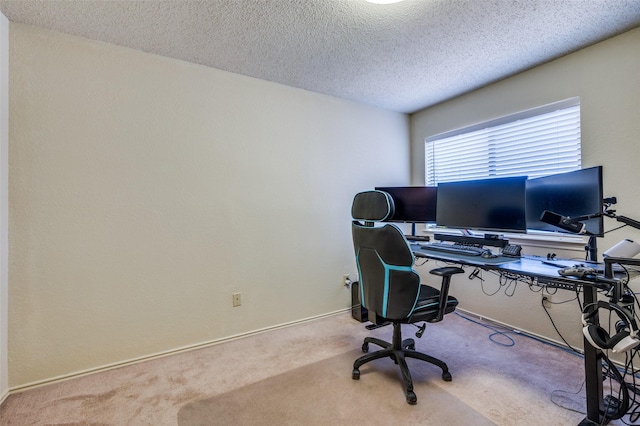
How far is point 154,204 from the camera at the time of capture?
2242mm

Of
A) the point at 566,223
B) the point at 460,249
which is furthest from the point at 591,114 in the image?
the point at 460,249

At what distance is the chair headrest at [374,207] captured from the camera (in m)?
1.78

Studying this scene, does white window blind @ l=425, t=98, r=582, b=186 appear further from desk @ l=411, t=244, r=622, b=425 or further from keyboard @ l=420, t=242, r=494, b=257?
desk @ l=411, t=244, r=622, b=425

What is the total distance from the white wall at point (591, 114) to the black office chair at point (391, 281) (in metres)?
1.14

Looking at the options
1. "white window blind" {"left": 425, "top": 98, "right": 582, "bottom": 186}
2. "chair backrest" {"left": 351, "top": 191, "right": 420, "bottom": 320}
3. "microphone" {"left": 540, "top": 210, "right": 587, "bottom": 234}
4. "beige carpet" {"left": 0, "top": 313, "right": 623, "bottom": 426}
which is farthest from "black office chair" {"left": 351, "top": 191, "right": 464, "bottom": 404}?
"white window blind" {"left": 425, "top": 98, "right": 582, "bottom": 186}

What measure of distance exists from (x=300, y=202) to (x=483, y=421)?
2092mm

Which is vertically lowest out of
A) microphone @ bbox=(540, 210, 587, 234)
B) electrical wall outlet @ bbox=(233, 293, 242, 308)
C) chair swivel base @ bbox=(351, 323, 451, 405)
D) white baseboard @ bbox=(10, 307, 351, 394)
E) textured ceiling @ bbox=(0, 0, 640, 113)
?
white baseboard @ bbox=(10, 307, 351, 394)

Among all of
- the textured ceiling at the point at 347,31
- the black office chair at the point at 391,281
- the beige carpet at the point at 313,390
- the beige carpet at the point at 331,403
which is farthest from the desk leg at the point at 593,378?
the textured ceiling at the point at 347,31

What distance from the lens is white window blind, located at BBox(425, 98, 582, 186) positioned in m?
2.34

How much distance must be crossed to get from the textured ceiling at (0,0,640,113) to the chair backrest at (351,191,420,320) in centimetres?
111

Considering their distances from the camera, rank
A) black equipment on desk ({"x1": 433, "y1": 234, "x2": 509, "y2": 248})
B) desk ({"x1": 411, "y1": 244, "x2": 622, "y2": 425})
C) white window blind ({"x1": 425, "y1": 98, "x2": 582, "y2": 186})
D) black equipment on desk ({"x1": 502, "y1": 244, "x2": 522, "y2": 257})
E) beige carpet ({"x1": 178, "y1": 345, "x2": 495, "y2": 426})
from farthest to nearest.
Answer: white window blind ({"x1": 425, "y1": 98, "x2": 582, "y2": 186}), black equipment on desk ({"x1": 433, "y1": 234, "x2": 509, "y2": 248}), black equipment on desk ({"x1": 502, "y1": 244, "x2": 522, "y2": 257}), beige carpet ({"x1": 178, "y1": 345, "x2": 495, "y2": 426}), desk ({"x1": 411, "y1": 244, "x2": 622, "y2": 425})

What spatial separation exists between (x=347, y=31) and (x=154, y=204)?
1883 mm

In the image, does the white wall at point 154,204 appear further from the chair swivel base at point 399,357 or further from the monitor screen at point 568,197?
the monitor screen at point 568,197

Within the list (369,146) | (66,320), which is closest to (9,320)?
(66,320)
